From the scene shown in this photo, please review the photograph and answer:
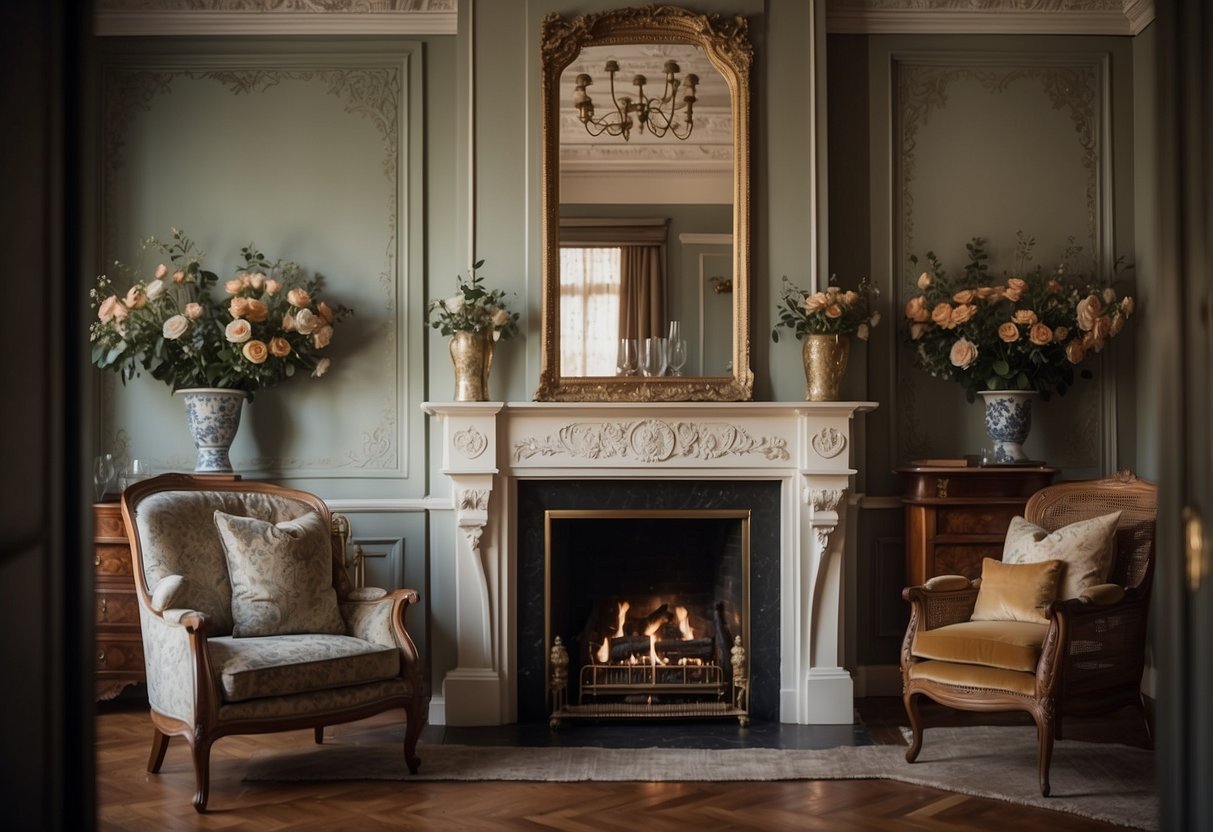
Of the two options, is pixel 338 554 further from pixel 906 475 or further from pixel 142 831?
pixel 906 475

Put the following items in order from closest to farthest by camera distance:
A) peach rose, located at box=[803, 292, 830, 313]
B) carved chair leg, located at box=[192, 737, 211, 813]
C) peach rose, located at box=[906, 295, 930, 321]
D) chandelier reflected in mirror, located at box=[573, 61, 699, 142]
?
1. carved chair leg, located at box=[192, 737, 211, 813]
2. peach rose, located at box=[803, 292, 830, 313]
3. chandelier reflected in mirror, located at box=[573, 61, 699, 142]
4. peach rose, located at box=[906, 295, 930, 321]

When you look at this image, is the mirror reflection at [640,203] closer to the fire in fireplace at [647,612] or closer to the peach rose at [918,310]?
the fire in fireplace at [647,612]

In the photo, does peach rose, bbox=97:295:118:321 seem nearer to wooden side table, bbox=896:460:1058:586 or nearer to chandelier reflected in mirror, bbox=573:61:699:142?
chandelier reflected in mirror, bbox=573:61:699:142

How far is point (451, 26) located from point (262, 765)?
318 cm

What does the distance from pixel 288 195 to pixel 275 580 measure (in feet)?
6.18

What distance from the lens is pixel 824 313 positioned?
4.27 m

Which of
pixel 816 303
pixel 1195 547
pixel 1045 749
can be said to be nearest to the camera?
pixel 1195 547

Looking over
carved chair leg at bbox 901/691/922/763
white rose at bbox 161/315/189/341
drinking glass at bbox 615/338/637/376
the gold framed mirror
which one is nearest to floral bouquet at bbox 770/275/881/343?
the gold framed mirror

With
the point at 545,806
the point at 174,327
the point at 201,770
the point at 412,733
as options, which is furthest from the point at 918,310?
the point at 201,770

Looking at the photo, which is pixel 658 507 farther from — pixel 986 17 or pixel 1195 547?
pixel 1195 547

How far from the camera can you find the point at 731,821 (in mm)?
3223

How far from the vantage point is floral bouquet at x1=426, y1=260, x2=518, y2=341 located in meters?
4.27

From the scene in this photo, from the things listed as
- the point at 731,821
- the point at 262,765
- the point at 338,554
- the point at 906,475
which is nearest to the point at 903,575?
the point at 906,475

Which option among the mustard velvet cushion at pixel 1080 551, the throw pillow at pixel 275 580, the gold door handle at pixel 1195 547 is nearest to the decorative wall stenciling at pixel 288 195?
the throw pillow at pixel 275 580
